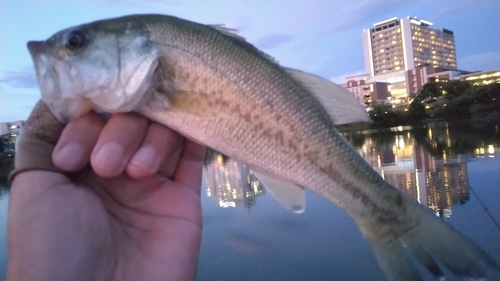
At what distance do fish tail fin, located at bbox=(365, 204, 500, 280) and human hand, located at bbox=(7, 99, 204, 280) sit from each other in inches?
45.1

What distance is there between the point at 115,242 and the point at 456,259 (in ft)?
6.13

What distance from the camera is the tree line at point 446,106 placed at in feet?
106

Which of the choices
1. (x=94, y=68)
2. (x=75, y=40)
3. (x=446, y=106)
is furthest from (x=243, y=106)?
(x=446, y=106)

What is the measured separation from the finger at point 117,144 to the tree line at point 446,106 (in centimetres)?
2819

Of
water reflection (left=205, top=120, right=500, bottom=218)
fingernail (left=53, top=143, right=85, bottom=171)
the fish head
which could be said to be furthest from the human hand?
water reflection (left=205, top=120, right=500, bottom=218)

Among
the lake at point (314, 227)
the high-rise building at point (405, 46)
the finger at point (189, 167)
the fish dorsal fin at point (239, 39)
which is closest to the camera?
the fish dorsal fin at point (239, 39)

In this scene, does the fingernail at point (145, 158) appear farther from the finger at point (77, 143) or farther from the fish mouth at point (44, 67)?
the fish mouth at point (44, 67)

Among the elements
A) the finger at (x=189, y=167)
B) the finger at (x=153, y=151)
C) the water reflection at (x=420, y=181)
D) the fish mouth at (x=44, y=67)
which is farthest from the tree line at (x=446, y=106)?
the fish mouth at (x=44, y=67)

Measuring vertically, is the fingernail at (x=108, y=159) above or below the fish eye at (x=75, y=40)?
below

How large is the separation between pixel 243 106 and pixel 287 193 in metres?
0.52

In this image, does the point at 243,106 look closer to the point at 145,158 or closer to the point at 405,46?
the point at 145,158

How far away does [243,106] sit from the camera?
5.70 ft

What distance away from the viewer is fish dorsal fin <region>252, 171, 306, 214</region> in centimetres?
178

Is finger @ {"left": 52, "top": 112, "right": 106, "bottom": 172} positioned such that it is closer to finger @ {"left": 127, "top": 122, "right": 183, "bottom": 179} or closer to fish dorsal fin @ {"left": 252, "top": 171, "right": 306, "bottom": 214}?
finger @ {"left": 127, "top": 122, "right": 183, "bottom": 179}
